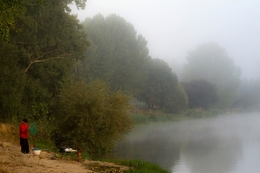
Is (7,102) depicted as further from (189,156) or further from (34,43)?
(189,156)

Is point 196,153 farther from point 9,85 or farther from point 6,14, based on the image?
point 6,14

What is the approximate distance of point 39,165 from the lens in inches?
461

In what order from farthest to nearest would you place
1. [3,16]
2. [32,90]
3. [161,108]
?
1. [161,108]
2. [32,90]
3. [3,16]

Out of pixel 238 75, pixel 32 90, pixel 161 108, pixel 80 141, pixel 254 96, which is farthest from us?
pixel 254 96

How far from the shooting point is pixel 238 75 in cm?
9462

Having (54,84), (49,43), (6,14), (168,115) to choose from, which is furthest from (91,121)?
(168,115)

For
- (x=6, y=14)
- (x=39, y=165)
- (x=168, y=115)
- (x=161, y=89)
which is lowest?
(x=39, y=165)

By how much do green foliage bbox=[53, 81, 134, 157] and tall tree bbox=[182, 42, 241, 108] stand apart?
70.1 m

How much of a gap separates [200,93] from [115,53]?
30.0m

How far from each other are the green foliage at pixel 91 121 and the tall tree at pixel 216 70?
70058 millimetres

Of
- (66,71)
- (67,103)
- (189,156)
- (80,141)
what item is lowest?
(189,156)

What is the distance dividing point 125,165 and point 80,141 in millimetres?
7057

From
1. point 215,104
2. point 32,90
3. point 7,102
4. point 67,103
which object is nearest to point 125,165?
point 67,103

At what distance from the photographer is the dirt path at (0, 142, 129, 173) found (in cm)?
1073
